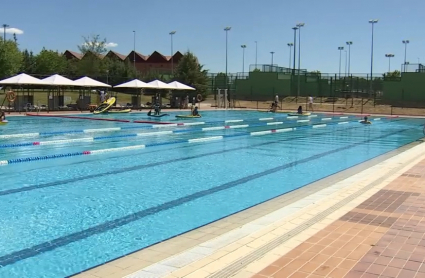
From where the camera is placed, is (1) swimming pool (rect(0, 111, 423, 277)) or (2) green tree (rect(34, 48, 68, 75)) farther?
(2) green tree (rect(34, 48, 68, 75))

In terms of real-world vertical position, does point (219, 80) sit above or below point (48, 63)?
below

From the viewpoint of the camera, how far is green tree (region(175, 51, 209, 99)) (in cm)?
4425

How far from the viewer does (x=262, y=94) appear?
165 ft

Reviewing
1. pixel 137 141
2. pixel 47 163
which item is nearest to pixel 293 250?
pixel 47 163

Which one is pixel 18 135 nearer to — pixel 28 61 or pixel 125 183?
pixel 125 183

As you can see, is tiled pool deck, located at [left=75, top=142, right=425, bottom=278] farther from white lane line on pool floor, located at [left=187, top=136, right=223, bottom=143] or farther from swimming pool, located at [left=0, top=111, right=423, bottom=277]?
white lane line on pool floor, located at [left=187, top=136, right=223, bottom=143]

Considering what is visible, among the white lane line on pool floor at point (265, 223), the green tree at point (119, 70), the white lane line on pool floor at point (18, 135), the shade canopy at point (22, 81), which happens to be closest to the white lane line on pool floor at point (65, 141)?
the white lane line on pool floor at point (18, 135)

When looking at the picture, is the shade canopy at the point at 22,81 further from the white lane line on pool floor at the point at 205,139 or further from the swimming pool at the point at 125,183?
the white lane line on pool floor at the point at 205,139

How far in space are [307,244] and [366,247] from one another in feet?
1.75

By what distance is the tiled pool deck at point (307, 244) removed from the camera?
3408 mm

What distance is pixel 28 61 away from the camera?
59.7 m

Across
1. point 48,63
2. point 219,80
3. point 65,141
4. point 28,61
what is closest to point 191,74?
point 219,80

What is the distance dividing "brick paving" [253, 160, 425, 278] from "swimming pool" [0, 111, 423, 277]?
188cm

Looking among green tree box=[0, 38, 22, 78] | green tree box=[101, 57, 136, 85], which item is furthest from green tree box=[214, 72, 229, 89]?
green tree box=[0, 38, 22, 78]
